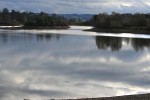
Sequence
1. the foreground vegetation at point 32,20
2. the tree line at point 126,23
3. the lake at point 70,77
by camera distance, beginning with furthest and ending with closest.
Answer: the foreground vegetation at point 32,20 → the tree line at point 126,23 → the lake at point 70,77

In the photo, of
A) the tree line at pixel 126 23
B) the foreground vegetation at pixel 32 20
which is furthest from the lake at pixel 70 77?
the foreground vegetation at pixel 32 20

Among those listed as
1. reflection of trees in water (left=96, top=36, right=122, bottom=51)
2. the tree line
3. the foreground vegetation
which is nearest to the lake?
reflection of trees in water (left=96, top=36, right=122, bottom=51)

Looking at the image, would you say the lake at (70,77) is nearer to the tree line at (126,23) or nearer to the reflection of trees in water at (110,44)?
the reflection of trees in water at (110,44)

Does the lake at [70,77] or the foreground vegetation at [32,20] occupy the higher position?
the lake at [70,77]

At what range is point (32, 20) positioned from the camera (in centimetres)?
14025

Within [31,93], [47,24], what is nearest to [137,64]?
[31,93]

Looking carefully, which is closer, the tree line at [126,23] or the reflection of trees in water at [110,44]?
the reflection of trees in water at [110,44]

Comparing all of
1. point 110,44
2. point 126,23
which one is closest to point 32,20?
point 126,23

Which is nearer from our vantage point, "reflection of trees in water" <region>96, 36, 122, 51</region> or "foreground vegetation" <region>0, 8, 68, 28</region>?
"reflection of trees in water" <region>96, 36, 122, 51</region>

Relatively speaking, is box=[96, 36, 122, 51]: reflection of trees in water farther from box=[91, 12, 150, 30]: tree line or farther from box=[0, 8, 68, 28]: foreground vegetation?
box=[0, 8, 68, 28]: foreground vegetation

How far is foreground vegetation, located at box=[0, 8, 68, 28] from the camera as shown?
138875 mm

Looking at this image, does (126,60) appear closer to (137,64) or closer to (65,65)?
(137,64)

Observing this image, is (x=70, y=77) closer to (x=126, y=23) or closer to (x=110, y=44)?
(x=110, y=44)

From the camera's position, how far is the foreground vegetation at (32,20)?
456 ft
